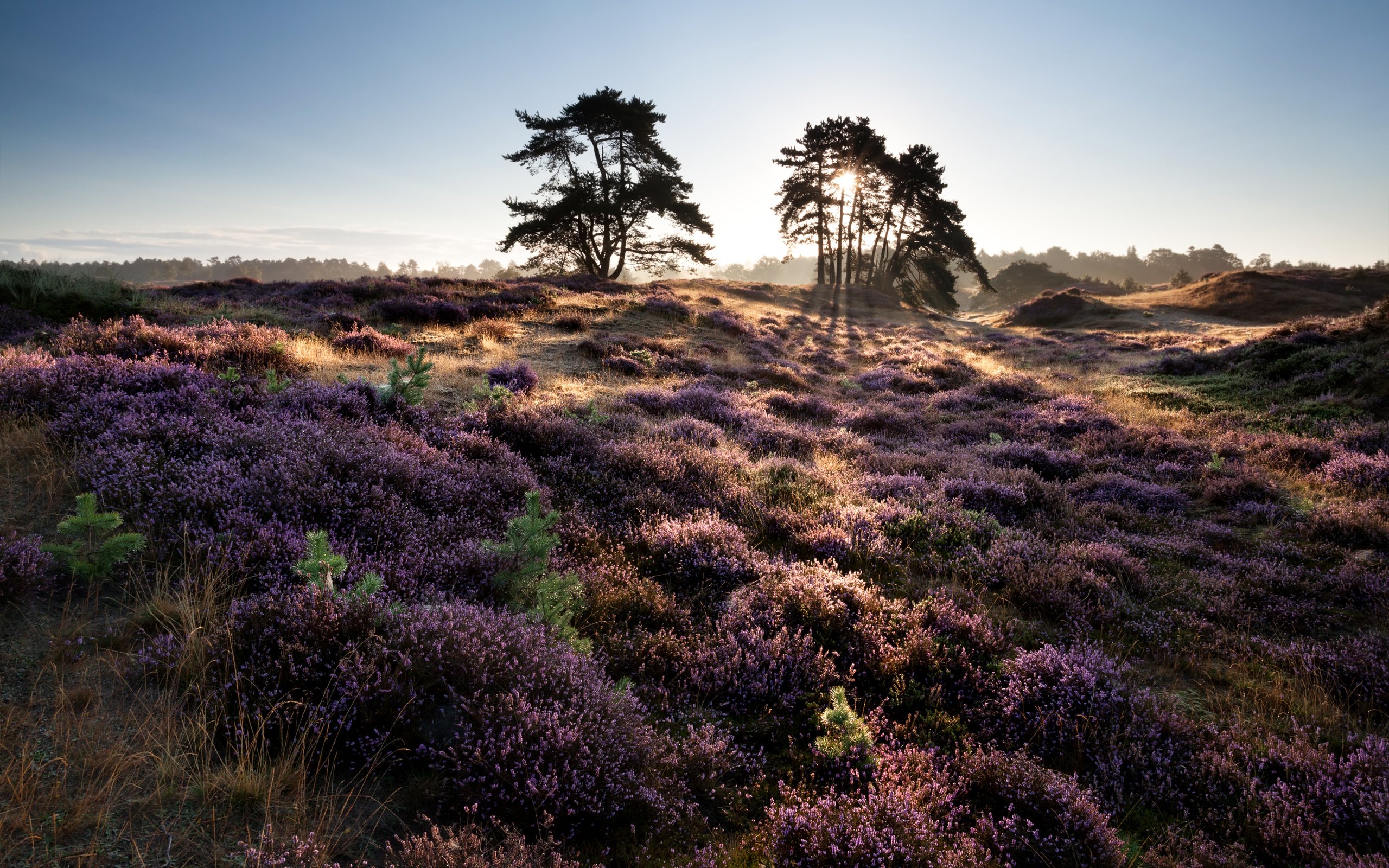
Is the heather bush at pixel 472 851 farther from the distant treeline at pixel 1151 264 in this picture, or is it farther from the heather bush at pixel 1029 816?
the distant treeline at pixel 1151 264

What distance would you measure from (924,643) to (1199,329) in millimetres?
39520

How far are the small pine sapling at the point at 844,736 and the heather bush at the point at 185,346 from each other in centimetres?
761

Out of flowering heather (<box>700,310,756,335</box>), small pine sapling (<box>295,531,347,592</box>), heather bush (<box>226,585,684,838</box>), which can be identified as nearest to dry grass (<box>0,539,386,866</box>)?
heather bush (<box>226,585,684,838</box>)

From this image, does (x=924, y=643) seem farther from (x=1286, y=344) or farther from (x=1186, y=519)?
(x=1286, y=344)

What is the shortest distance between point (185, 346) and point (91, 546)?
536 centimetres

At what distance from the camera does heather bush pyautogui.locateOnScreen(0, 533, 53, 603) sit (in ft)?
9.75

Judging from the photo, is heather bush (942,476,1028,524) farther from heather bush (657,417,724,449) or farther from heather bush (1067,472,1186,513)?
heather bush (657,417,724,449)

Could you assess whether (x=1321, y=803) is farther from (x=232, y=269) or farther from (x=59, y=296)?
(x=232, y=269)

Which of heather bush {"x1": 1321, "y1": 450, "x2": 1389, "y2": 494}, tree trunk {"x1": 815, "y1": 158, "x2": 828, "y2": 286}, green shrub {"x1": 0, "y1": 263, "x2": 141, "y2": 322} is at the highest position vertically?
tree trunk {"x1": 815, "y1": 158, "x2": 828, "y2": 286}

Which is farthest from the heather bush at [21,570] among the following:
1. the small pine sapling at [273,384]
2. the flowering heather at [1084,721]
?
the flowering heather at [1084,721]

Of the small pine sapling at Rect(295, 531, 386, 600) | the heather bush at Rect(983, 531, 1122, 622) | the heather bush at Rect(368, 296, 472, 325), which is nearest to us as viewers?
the small pine sapling at Rect(295, 531, 386, 600)

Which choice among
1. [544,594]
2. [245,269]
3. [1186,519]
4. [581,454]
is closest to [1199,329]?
[1186,519]

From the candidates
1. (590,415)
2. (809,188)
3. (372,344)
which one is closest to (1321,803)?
(590,415)

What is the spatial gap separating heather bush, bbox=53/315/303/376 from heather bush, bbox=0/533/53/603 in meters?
4.28
